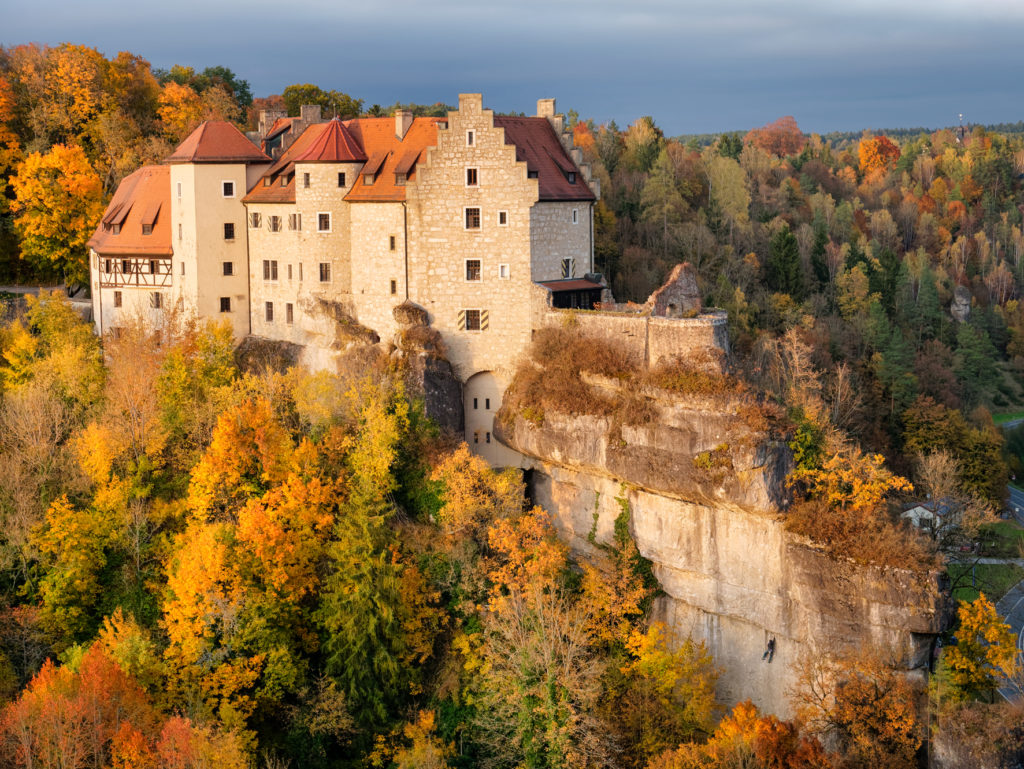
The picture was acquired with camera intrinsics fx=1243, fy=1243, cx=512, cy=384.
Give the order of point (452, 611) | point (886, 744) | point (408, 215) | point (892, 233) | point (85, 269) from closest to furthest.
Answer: point (886, 744), point (452, 611), point (408, 215), point (85, 269), point (892, 233)

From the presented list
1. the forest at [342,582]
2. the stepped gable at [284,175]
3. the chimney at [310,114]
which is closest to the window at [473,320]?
the forest at [342,582]

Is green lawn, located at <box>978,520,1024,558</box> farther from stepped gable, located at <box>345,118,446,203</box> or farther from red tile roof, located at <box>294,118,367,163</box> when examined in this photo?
red tile roof, located at <box>294,118,367,163</box>

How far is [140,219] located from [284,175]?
8.64m

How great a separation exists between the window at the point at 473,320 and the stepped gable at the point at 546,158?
17.3 ft

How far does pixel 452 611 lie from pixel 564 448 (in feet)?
25.0

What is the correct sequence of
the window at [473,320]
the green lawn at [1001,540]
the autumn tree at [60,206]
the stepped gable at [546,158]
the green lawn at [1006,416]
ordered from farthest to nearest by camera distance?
1. the green lawn at [1006,416]
2. the green lawn at [1001,540]
3. the autumn tree at [60,206]
4. the stepped gable at [546,158]
5. the window at [473,320]

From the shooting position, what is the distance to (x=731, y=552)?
44.0 meters

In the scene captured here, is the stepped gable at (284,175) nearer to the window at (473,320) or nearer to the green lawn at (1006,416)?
the window at (473,320)

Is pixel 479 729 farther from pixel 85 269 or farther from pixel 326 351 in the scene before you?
pixel 85 269

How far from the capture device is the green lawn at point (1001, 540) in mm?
65175

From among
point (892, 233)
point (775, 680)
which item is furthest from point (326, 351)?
point (892, 233)

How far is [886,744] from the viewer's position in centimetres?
3897

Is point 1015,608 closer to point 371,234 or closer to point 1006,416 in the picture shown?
point 371,234

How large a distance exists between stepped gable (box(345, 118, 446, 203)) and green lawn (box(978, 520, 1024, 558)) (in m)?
34.8
